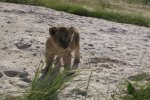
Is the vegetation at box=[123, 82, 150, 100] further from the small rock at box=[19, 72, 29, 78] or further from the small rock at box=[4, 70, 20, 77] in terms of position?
the small rock at box=[4, 70, 20, 77]

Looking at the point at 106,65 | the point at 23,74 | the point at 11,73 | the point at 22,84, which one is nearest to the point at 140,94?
the point at 22,84

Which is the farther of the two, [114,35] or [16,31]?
[114,35]

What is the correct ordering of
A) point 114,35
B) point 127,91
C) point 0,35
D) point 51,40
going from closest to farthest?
point 127,91 → point 51,40 → point 0,35 → point 114,35

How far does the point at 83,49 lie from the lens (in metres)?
10.1

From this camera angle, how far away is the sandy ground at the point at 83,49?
24.1ft

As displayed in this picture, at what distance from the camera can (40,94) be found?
477cm

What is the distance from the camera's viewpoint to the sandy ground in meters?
7.36

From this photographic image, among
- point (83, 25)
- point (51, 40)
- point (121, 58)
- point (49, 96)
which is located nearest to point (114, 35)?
point (83, 25)

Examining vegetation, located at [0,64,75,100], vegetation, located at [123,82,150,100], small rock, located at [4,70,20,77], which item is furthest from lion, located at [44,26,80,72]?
vegetation, located at [0,64,75,100]

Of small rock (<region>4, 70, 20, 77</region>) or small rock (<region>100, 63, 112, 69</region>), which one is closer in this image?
small rock (<region>4, 70, 20, 77</region>)

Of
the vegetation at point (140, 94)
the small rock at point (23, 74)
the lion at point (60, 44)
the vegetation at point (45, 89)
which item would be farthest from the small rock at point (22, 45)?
the vegetation at point (45, 89)

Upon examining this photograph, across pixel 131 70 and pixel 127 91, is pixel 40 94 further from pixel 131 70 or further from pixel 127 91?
pixel 131 70

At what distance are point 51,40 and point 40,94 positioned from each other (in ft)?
10.1

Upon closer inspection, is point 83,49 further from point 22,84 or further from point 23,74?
point 22,84
